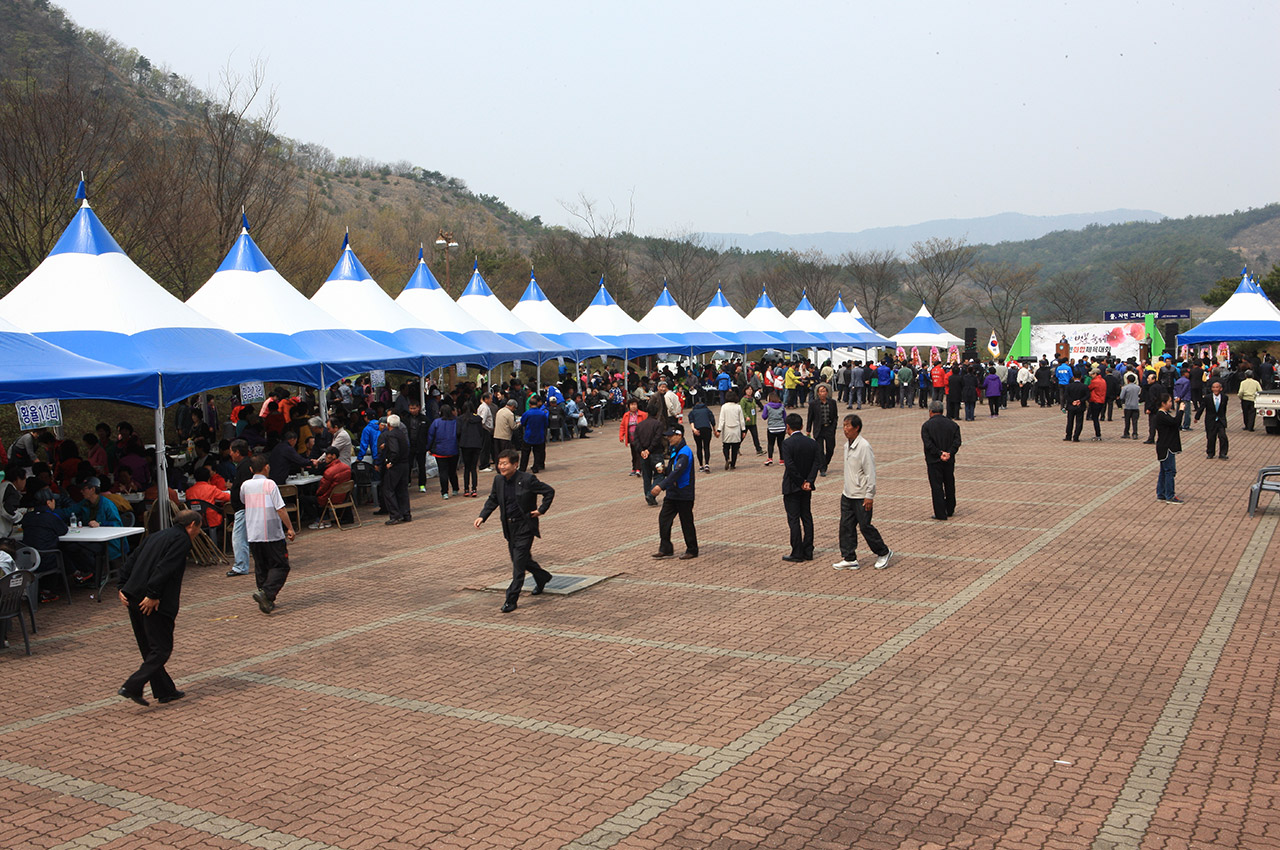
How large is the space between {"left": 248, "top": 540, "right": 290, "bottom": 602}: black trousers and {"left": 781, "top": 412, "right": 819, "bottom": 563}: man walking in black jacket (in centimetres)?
544

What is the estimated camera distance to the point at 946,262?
71750 mm

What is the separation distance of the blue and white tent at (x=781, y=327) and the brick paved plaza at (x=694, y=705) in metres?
29.3

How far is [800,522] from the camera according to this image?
1163cm

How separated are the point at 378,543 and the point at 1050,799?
401 inches

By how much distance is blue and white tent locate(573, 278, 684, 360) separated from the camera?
3444 cm

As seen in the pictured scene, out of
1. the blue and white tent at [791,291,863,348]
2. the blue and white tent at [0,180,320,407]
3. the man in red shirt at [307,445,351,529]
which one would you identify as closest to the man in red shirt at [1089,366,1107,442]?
the man in red shirt at [307,445,351,529]

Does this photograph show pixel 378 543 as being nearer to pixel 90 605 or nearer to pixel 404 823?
pixel 90 605

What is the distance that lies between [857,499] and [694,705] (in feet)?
14.9

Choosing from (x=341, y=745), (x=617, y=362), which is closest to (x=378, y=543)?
(x=341, y=745)

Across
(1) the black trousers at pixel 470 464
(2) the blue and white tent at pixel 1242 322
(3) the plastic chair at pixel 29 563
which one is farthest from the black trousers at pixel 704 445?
(2) the blue and white tent at pixel 1242 322

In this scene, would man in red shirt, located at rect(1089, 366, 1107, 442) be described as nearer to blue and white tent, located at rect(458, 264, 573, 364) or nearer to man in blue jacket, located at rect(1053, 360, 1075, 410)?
man in blue jacket, located at rect(1053, 360, 1075, 410)

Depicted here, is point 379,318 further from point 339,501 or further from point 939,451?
point 939,451

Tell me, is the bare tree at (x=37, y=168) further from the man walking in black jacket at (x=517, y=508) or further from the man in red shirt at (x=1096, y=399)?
the man in red shirt at (x=1096, y=399)

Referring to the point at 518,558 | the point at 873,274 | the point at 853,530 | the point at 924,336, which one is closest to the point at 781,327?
the point at 924,336
